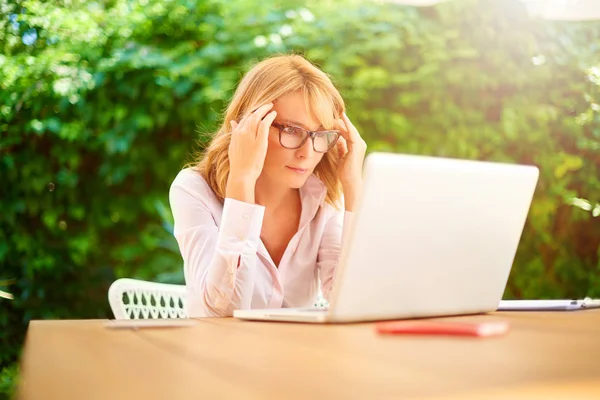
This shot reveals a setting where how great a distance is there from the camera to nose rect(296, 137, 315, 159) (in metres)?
2.22

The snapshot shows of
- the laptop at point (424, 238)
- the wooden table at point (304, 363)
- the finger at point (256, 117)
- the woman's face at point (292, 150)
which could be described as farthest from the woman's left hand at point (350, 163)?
the wooden table at point (304, 363)

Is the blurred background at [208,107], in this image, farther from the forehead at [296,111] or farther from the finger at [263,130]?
the finger at [263,130]

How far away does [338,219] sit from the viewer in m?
2.53

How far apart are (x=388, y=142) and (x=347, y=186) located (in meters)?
1.87

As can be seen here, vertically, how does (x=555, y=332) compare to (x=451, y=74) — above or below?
below

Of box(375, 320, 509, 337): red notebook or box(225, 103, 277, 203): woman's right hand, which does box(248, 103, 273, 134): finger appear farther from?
box(375, 320, 509, 337): red notebook

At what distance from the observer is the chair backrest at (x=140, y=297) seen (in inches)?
88.2

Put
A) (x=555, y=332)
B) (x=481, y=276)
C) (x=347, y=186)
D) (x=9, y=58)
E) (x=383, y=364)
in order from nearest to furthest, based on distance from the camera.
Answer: (x=383, y=364) < (x=555, y=332) < (x=481, y=276) < (x=347, y=186) < (x=9, y=58)

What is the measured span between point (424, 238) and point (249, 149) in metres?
0.80

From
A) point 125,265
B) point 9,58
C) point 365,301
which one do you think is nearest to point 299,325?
point 365,301

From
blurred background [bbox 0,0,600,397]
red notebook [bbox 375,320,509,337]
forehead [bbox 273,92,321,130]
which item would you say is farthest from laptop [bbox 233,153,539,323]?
blurred background [bbox 0,0,600,397]

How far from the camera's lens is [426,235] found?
1.47 m

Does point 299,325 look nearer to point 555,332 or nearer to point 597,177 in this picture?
point 555,332

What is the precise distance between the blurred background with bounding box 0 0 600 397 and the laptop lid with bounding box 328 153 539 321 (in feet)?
8.50
